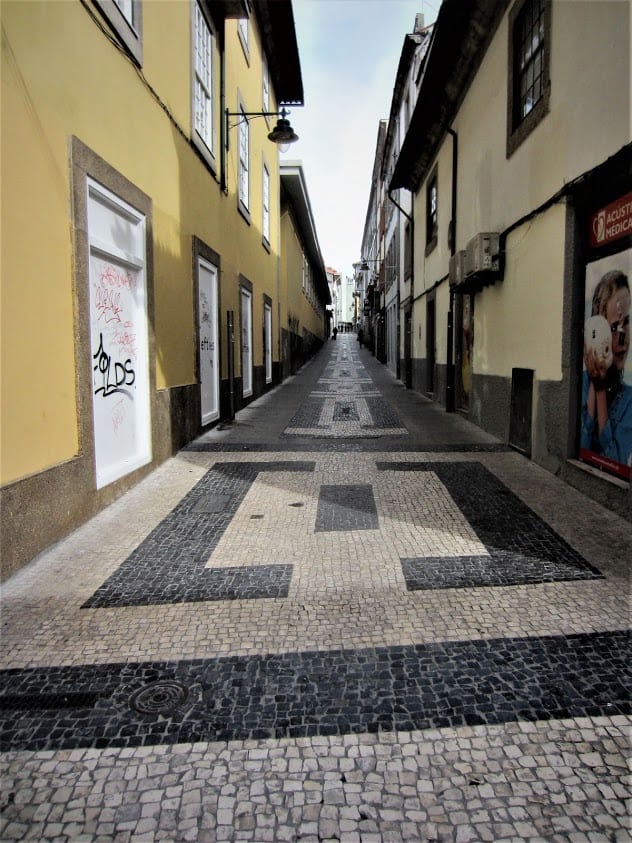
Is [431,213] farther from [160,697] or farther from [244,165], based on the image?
[160,697]

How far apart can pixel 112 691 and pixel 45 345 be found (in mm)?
2631

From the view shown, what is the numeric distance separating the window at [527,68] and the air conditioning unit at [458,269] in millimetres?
1919

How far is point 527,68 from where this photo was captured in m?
7.43

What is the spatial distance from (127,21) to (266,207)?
36.8 ft

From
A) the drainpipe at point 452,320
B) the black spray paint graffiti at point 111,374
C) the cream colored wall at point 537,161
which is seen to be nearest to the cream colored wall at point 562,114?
the cream colored wall at point 537,161

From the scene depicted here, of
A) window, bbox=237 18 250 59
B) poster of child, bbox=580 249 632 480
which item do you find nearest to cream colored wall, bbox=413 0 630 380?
poster of child, bbox=580 249 632 480

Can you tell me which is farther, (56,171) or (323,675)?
(56,171)

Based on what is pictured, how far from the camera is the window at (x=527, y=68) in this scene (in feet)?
21.5

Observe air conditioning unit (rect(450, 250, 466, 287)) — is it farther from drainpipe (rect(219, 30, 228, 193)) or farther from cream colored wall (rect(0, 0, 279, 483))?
cream colored wall (rect(0, 0, 279, 483))

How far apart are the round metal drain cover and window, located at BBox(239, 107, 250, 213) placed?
1142cm

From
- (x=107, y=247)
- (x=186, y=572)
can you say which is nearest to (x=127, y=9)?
(x=107, y=247)

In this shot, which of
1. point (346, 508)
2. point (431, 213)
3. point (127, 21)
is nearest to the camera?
point (346, 508)

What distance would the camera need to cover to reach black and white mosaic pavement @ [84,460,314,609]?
146 inches

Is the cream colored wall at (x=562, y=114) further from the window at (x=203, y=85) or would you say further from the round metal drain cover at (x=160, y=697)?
the round metal drain cover at (x=160, y=697)
